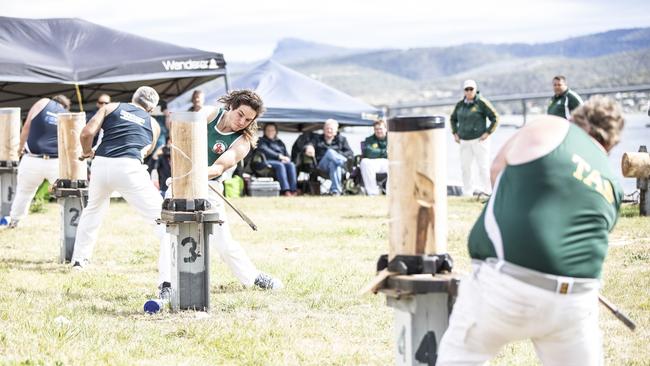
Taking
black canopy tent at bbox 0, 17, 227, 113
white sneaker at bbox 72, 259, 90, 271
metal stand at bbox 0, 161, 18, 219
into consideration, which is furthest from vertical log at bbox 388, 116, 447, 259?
black canopy tent at bbox 0, 17, 227, 113

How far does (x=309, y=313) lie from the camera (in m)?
7.31

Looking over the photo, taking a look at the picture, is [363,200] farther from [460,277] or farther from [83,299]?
[460,277]

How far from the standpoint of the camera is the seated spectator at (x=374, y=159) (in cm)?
1950

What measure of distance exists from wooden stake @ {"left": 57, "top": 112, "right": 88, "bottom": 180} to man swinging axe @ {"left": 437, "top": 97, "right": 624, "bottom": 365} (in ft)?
23.0

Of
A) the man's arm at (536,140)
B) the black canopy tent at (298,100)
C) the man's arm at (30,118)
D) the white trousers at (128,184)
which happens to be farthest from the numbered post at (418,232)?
the black canopy tent at (298,100)

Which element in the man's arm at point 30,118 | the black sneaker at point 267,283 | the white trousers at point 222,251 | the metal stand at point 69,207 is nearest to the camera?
the white trousers at point 222,251

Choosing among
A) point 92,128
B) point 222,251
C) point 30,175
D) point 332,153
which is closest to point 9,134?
point 30,175

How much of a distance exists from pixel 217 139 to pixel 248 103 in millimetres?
416

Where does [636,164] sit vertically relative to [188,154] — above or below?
below

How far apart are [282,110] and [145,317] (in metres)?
13.5

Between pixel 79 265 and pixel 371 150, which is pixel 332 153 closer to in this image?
pixel 371 150

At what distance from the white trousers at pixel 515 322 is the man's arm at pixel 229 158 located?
3712 millimetres

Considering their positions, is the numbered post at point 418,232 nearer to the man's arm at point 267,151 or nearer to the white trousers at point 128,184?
the white trousers at point 128,184

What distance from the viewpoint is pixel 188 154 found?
271 inches
